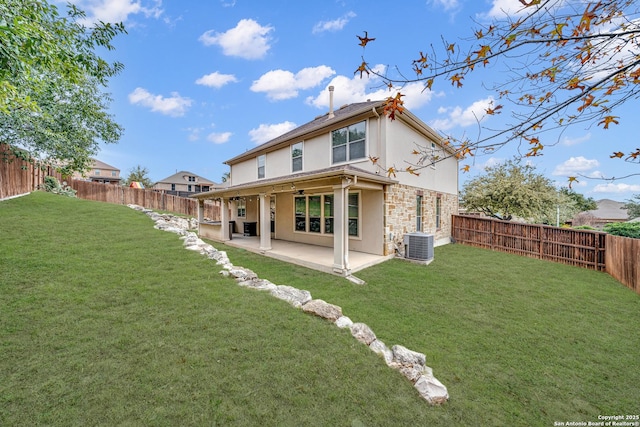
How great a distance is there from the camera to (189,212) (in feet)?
67.7

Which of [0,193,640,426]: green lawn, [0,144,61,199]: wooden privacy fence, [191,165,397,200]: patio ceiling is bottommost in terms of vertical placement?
[0,193,640,426]: green lawn

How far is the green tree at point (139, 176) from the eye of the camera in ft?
131

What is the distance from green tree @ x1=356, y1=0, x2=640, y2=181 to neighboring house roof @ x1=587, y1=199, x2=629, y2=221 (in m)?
43.8

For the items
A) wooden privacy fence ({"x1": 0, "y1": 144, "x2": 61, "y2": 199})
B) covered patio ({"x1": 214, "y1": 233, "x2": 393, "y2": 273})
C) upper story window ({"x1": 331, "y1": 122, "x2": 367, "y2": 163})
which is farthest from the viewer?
wooden privacy fence ({"x1": 0, "y1": 144, "x2": 61, "y2": 199})

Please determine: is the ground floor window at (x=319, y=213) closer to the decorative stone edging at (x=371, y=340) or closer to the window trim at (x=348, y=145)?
the window trim at (x=348, y=145)

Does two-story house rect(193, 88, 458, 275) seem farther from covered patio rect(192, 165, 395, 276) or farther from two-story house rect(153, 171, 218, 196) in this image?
two-story house rect(153, 171, 218, 196)

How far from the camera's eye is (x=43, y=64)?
13.9ft

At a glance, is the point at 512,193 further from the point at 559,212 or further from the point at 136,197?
the point at 136,197

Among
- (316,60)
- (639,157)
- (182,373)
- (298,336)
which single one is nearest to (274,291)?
(298,336)

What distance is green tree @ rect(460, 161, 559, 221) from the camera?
14664 millimetres

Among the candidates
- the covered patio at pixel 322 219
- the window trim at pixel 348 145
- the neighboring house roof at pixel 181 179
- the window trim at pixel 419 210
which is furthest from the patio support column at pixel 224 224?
the neighboring house roof at pixel 181 179

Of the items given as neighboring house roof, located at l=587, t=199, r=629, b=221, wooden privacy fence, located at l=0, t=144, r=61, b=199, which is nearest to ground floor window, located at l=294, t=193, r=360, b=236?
wooden privacy fence, located at l=0, t=144, r=61, b=199

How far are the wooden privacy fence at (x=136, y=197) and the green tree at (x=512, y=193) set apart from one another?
20394 millimetres

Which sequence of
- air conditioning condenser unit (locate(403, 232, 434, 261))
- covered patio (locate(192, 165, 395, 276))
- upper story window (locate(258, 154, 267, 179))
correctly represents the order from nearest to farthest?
covered patio (locate(192, 165, 395, 276)) < air conditioning condenser unit (locate(403, 232, 434, 261)) < upper story window (locate(258, 154, 267, 179))
